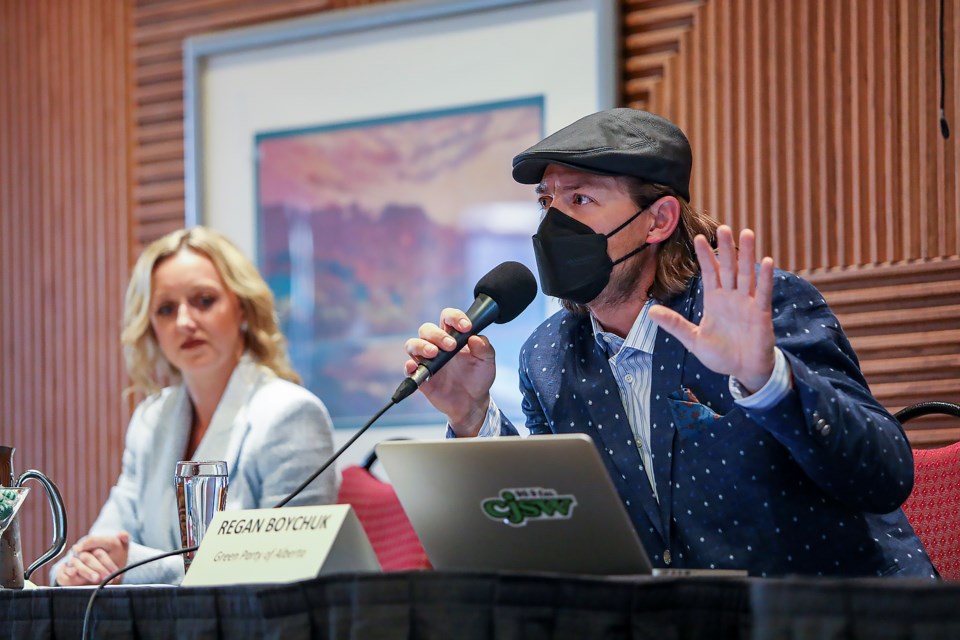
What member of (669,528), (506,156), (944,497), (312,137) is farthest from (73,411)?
(944,497)

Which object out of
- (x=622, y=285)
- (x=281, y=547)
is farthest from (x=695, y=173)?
(x=281, y=547)

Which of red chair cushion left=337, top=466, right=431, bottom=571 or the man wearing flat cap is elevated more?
the man wearing flat cap

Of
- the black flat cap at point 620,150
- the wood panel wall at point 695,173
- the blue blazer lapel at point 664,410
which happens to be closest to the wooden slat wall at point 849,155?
the wood panel wall at point 695,173

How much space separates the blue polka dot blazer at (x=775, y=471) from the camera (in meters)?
1.76

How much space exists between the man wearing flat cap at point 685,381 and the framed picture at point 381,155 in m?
0.97

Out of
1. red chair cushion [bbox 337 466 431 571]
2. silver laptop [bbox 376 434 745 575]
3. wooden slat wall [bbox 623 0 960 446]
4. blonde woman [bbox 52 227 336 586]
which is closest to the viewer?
silver laptop [bbox 376 434 745 575]

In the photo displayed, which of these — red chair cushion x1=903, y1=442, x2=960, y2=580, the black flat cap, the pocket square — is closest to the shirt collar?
the pocket square

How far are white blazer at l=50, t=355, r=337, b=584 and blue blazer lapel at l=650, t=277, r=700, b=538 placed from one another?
1139 mm

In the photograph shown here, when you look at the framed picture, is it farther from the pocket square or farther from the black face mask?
the pocket square

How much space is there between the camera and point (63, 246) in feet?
13.2

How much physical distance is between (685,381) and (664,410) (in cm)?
7

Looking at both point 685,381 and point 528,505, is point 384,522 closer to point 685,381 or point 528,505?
point 685,381

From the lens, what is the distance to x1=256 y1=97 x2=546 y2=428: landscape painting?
3297 millimetres

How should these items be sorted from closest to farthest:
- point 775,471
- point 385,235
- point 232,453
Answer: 1. point 775,471
2. point 232,453
3. point 385,235
